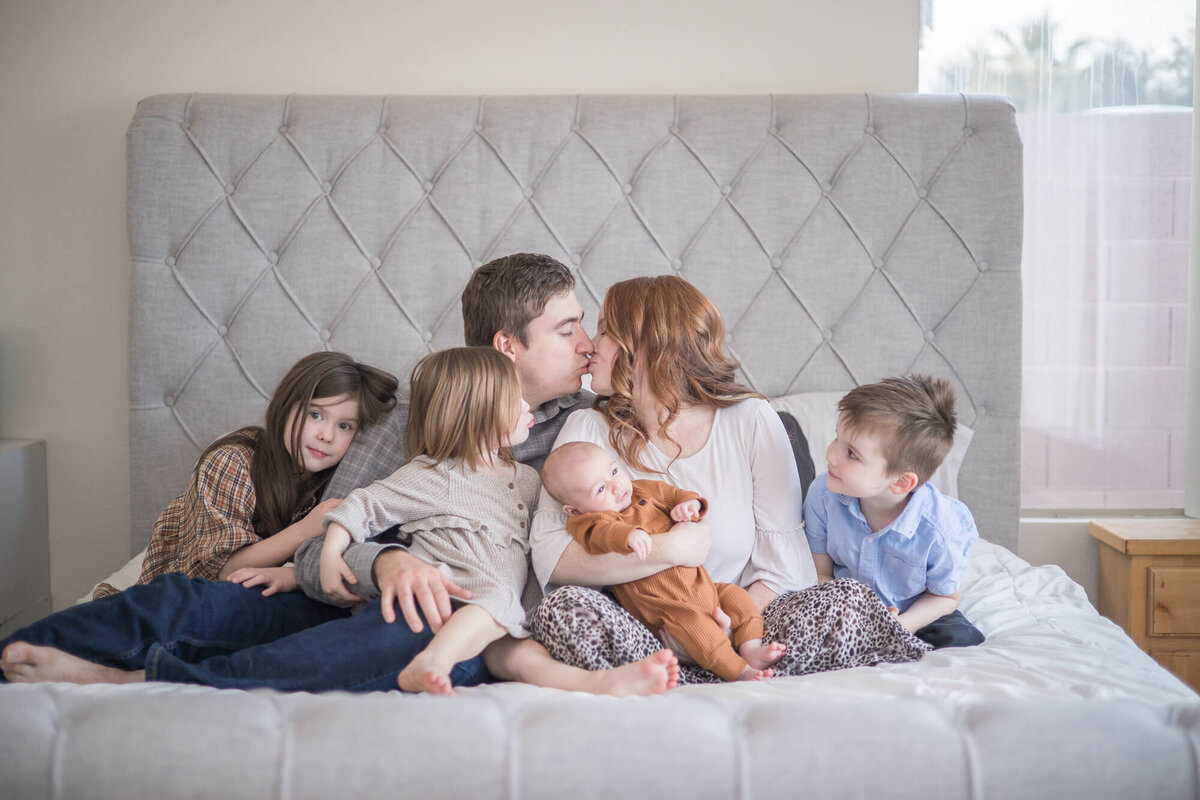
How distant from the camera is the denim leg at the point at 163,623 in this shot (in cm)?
124

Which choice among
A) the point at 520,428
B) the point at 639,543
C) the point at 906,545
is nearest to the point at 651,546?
the point at 639,543

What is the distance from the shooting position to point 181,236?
219 cm

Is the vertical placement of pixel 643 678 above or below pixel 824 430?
below

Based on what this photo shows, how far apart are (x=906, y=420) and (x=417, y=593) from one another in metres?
0.82

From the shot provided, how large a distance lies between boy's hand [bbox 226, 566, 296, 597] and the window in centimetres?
203

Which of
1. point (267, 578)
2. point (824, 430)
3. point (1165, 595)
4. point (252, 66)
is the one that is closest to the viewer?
point (267, 578)

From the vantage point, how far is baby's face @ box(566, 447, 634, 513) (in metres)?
1.38

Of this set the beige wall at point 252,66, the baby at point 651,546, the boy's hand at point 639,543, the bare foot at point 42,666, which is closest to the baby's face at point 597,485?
the baby at point 651,546

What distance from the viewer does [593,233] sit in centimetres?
223

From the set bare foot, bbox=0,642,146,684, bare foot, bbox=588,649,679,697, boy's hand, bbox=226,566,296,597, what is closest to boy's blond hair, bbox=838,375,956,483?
bare foot, bbox=588,649,679,697

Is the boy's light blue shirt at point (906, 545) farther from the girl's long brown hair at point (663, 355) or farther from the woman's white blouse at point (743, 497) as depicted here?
the girl's long brown hair at point (663, 355)

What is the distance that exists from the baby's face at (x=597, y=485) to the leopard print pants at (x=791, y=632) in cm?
15

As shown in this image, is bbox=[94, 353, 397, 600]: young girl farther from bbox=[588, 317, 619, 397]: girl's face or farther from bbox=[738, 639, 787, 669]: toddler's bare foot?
bbox=[738, 639, 787, 669]: toddler's bare foot

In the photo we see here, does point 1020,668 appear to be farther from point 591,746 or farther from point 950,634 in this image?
point 591,746
